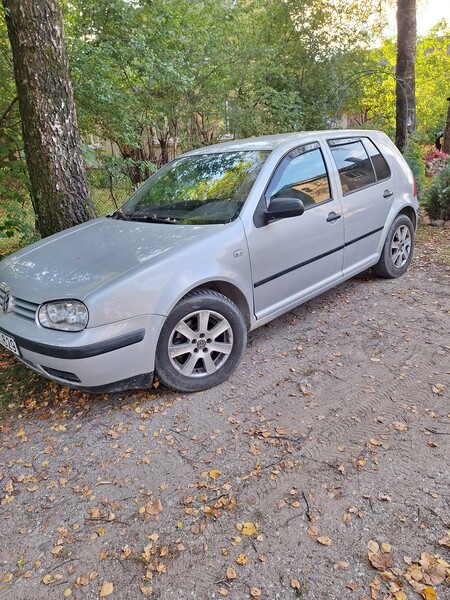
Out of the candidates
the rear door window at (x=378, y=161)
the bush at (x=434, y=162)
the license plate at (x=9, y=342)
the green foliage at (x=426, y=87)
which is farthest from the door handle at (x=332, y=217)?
the green foliage at (x=426, y=87)

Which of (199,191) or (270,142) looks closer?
(199,191)

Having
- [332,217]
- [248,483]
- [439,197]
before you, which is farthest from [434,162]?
[248,483]

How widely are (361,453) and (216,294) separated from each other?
4.48 feet

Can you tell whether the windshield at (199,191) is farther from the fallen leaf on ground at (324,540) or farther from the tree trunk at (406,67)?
the tree trunk at (406,67)

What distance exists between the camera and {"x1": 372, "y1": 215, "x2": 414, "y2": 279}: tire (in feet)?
14.8

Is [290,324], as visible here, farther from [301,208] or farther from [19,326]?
[19,326]

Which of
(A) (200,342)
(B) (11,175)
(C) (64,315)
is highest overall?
(B) (11,175)

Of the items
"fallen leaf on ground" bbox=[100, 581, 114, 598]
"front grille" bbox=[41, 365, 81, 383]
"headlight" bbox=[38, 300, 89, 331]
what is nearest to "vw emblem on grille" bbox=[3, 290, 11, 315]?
"headlight" bbox=[38, 300, 89, 331]

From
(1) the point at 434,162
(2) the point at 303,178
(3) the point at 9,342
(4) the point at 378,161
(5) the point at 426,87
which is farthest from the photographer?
(5) the point at 426,87

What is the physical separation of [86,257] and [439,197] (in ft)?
20.5

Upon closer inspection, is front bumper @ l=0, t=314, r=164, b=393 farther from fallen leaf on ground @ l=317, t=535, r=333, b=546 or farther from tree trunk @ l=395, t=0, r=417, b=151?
tree trunk @ l=395, t=0, r=417, b=151

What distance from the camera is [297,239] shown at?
3381mm

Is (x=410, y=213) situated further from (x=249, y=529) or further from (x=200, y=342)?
(x=249, y=529)

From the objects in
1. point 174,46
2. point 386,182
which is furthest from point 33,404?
point 174,46
